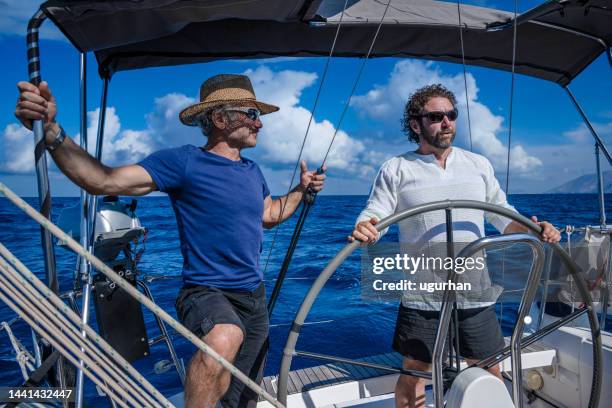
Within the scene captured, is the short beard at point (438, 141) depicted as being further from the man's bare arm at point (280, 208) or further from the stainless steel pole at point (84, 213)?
the stainless steel pole at point (84, 213)

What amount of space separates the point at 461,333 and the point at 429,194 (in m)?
0.55

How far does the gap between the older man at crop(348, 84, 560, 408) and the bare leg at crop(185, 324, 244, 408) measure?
70cm

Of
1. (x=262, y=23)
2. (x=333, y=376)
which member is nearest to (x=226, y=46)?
(x=262, y=23)

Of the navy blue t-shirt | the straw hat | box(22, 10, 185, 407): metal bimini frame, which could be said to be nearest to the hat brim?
the straw hat

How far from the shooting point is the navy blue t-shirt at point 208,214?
4.97 feet

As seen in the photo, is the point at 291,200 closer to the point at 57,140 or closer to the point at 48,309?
the point at 57,140

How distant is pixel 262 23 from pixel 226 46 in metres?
0.22

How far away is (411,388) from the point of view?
1771mm

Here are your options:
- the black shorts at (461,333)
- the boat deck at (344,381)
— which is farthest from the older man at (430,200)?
the boat deck at (344,381)

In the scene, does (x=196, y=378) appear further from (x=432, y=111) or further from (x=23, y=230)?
(x=23, y=230)

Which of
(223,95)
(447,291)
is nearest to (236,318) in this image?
(447,291)

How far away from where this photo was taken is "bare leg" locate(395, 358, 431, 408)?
1.76 m

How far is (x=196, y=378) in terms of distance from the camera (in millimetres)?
1282

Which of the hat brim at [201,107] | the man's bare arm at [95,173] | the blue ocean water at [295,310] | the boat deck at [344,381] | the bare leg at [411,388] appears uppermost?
the hat brim at [201,107]
